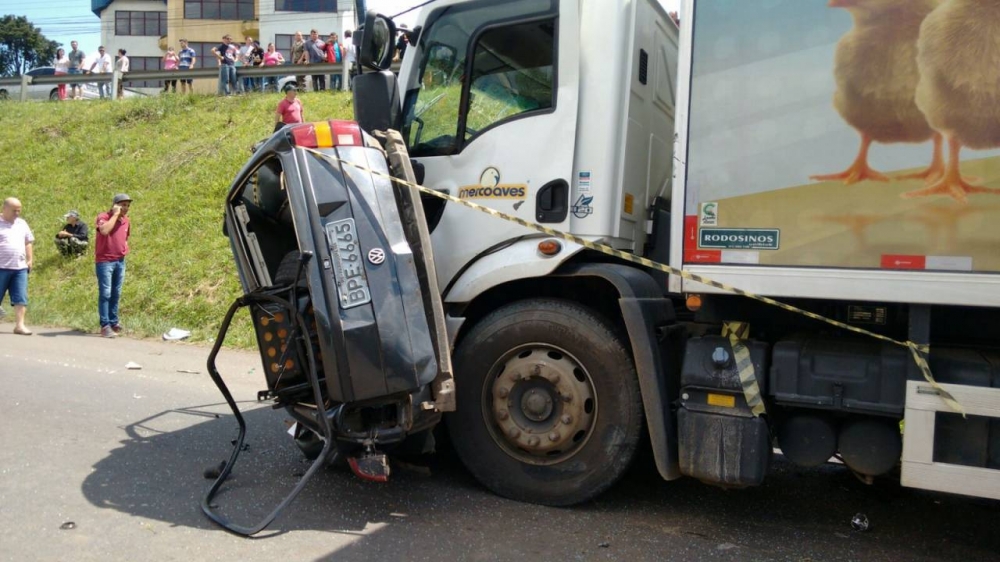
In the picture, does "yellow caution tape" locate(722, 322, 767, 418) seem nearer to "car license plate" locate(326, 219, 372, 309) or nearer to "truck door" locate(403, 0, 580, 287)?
"truck door" locate(403, 0, 580, 287)

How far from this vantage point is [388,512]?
4191 mm

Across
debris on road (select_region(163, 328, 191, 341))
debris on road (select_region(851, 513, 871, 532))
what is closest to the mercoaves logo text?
debris on road (select_region(851, 513, 871, 532))

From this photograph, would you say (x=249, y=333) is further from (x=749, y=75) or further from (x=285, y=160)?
(x=749, y=75)

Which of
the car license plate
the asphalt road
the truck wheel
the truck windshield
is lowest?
the asphalt road

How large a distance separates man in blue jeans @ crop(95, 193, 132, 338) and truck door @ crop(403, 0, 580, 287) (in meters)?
6.52

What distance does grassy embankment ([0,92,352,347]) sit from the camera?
1070 cm

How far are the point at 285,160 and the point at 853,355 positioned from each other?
293 centimetres

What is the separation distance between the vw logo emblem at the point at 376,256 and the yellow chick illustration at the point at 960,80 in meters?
2.44

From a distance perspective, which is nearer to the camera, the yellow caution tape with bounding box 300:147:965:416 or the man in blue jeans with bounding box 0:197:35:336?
the yellow caution tape with bounding box 300:147:965:416

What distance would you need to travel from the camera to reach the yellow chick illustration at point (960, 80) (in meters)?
3.19

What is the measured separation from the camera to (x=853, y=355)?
144 inches

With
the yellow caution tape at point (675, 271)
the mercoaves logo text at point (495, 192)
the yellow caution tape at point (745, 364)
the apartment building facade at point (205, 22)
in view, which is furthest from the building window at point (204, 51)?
the yellow caution tape at point (745, 364)

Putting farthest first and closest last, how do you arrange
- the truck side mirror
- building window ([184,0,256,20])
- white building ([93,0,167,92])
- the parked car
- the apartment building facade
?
white building ([93,0,167,92]) < building window ([184,0,256,20]) < the apartment building facade < the parked car < the truck side mirror

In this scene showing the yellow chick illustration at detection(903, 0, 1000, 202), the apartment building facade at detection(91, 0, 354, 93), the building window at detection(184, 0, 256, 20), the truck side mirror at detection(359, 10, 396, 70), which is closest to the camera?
the yellow chick illustration at detection(903, 0, 1000, 202)
